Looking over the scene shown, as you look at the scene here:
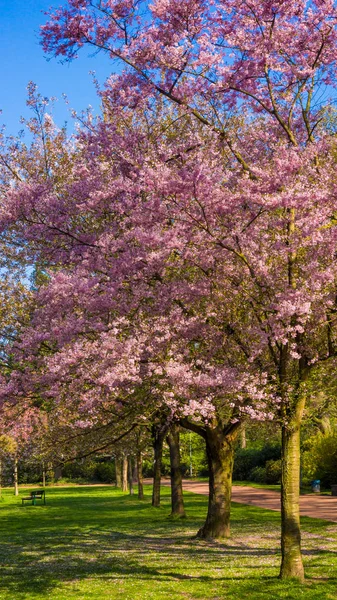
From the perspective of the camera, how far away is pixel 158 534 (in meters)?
26.2

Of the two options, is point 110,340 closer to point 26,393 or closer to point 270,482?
point 26,393

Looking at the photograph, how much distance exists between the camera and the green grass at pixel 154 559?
14.9 metres

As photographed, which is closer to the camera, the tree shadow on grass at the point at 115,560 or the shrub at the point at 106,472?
the tree shadow on grass at the point at 115,560

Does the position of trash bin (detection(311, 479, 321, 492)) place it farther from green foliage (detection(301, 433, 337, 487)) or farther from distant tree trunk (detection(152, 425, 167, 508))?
distant tree trunk (detection(152, 425, 167, 508))

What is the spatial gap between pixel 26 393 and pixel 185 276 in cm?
515

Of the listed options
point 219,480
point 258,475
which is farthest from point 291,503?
point 258,475

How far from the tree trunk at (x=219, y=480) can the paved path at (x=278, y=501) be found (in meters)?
6.50

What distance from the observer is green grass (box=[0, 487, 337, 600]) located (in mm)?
14938

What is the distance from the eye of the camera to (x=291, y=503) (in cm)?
1521

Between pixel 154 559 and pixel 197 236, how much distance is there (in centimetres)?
1055

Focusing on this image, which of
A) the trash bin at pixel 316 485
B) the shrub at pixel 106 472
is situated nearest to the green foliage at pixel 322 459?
the trash bin at pixel 316 485

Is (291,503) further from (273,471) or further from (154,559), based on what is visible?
(273,471)

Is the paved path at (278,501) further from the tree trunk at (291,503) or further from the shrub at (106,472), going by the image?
the shrub at (106,472)

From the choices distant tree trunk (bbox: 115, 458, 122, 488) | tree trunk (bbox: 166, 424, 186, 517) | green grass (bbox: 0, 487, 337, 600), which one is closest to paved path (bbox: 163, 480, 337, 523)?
green grass (bbox: 0, 487, 337, 600)
